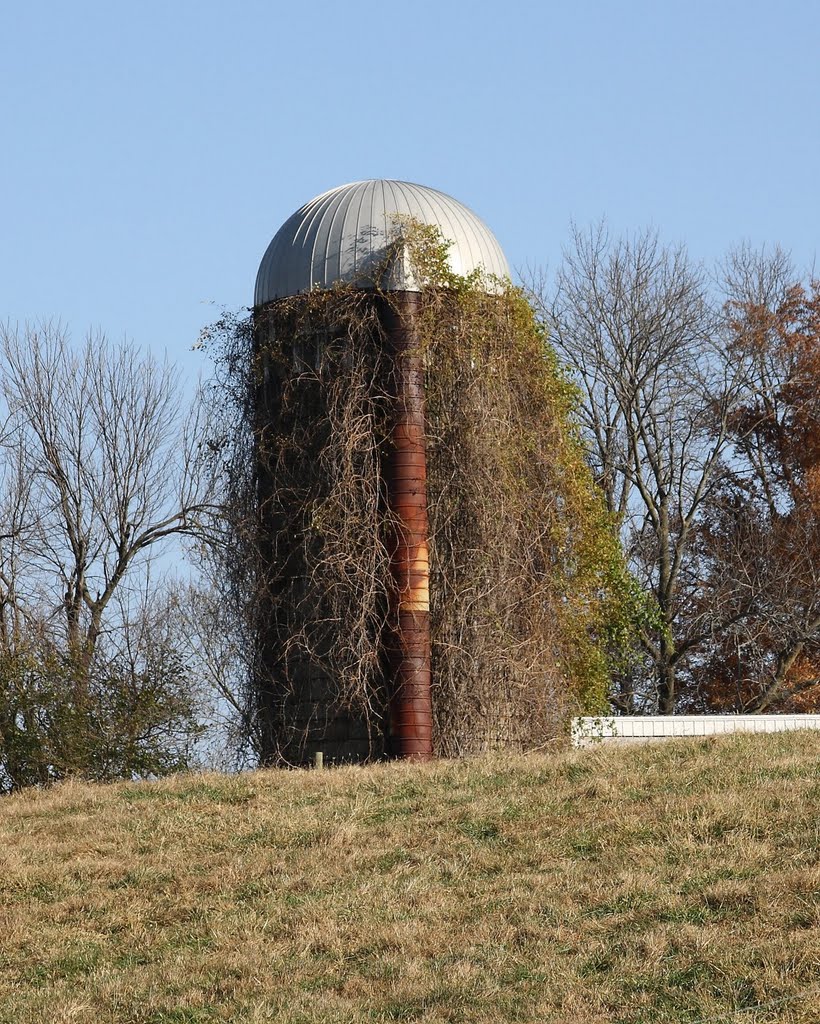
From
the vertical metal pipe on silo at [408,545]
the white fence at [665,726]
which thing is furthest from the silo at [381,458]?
the white fence at [665,726]

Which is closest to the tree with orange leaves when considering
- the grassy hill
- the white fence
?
the white fence

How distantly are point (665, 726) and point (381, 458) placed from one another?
19.3 feet

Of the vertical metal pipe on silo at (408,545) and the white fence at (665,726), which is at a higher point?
the vertical metal pipe on silo at (408,545)

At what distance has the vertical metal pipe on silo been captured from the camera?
16.3 m

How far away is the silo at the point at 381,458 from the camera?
16.4 meters

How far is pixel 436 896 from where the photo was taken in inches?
375

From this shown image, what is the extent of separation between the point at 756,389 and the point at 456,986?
76.5ft

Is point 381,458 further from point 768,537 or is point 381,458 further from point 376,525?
point 768,537

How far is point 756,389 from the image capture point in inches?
1164

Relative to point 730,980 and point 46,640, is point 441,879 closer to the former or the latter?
point 730,980

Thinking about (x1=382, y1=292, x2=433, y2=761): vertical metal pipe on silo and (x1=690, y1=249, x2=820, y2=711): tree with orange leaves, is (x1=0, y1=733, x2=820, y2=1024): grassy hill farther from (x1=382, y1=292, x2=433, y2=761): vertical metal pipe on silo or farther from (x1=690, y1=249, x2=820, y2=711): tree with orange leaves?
(x1=690, y1=249, x2=820, y2=711): tree with orange leaves

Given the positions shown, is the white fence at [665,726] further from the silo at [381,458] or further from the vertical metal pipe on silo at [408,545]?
the silo at [381,458]

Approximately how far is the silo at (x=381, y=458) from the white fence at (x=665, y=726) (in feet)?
8.42

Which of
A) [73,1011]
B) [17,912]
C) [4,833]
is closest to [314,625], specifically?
[4,833]
